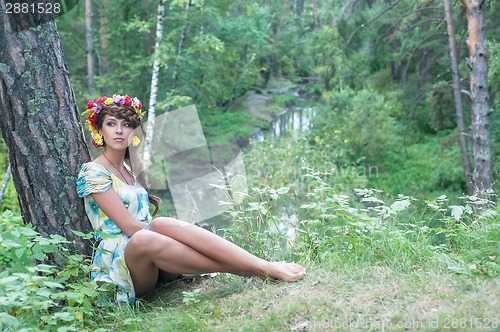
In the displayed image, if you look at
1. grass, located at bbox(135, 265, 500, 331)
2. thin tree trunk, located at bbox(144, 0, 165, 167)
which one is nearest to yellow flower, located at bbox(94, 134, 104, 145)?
grass, located at bbox(135, 265, 500, 331)

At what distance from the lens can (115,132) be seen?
134 inches

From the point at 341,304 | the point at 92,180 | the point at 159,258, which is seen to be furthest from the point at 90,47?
the point at 341,304

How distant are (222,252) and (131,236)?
1.88 feet

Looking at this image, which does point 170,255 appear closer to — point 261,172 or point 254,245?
point 254,245

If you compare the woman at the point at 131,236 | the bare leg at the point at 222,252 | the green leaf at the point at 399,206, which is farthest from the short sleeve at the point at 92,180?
the green leaf at the point at 399,206

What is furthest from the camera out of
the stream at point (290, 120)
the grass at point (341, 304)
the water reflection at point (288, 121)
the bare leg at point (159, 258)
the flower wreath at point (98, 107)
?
the water reflection at point (288, 121)

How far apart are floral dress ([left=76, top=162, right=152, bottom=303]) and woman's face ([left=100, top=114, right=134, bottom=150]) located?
184 millimetres

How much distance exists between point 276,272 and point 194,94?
15246 mm

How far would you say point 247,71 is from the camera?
2488 centimetres

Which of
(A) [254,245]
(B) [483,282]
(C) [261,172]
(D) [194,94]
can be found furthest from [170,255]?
(D) [194,94]

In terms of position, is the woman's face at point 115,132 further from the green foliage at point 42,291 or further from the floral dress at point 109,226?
the green foliage at point 42,291

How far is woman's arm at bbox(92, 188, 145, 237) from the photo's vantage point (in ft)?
10.4

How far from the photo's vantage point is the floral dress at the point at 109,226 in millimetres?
3139

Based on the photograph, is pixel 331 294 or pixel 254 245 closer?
pixel 331 294
